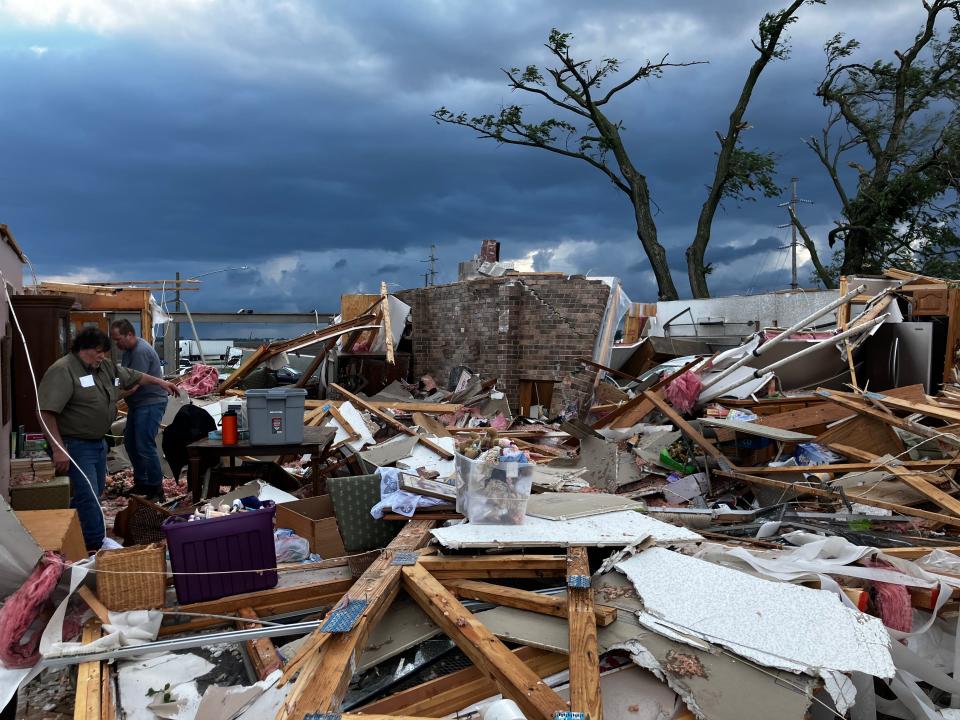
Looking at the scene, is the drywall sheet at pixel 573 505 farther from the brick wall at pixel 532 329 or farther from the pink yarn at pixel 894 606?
the brick wall at pixel 532 329

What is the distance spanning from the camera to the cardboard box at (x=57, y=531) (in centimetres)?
427

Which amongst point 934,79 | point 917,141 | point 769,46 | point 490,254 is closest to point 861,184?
point 917,141

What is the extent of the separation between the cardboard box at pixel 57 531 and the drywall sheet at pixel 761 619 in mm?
3178

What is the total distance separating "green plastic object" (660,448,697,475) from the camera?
7383mm

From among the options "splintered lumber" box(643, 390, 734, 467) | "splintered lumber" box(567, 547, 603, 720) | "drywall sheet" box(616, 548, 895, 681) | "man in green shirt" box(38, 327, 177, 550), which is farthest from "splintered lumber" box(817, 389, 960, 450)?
"man in green shirt" box(38, 327, 177, 550)

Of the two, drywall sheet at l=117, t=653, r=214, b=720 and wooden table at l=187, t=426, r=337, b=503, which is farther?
wooden table at l=187, t=426, r=337, b=503

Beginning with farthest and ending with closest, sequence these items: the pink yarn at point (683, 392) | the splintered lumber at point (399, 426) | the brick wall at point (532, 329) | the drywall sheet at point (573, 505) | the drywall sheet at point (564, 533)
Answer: the brick wall at point (532, 329) → the pink yarn at point (683, 392) → the splintered lumber at point (399, 426) → the drywall sheet at point (573, 505) → the drywall sheet at point (564, 533)

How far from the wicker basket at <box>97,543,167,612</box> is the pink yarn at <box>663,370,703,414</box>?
277 inches

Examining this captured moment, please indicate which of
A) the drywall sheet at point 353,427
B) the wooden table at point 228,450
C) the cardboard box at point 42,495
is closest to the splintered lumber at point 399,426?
the drywall sheet at point 353,427

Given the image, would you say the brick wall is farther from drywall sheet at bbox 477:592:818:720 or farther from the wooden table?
Result: drywall sheet at bbox 477:592:818:720

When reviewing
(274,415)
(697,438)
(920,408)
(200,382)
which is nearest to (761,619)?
(697,438)

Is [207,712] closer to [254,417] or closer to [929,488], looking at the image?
[254,417]

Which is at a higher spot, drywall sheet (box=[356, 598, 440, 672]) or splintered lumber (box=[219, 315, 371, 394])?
splintered lumber (box=[219, 315, 371, 394])

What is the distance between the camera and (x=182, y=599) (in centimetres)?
406
